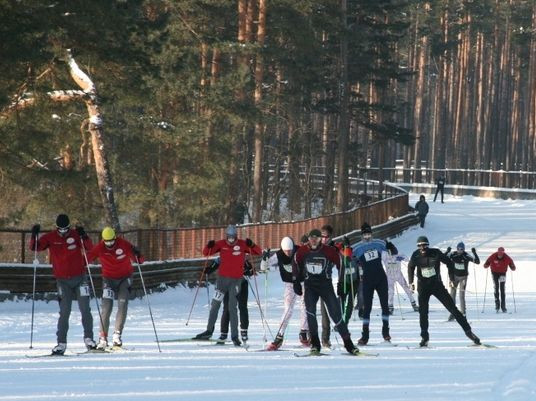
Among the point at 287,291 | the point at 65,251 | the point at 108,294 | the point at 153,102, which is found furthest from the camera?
the point at 153,102

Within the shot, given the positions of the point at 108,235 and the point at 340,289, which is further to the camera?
the point at 340,289

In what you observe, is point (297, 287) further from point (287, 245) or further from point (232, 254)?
point (232, 254)

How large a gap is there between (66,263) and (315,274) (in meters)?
3.28

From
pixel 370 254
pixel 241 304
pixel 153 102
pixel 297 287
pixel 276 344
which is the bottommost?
pixel 276 344

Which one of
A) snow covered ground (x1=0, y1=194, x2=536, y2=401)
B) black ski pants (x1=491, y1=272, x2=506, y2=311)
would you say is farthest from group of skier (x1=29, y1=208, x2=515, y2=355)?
black ski pants (x1=491, y1=272, x2=506, y2=311)

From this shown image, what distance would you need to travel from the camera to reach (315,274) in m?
16.8

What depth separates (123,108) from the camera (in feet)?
143

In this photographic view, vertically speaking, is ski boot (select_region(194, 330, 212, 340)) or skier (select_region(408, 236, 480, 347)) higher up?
skier (select_region(408, 236, 480, 347))

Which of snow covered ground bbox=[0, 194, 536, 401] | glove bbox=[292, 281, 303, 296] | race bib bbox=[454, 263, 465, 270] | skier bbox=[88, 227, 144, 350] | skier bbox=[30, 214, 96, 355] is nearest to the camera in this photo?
snow covered ground bbox=[0, 194, 536, 401]

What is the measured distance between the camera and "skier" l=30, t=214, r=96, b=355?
17062mm

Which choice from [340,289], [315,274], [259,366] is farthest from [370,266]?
[259,366]

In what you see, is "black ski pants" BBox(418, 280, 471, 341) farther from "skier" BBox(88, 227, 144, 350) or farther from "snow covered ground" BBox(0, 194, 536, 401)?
"skier" BBox(88, 227, 144, 350)

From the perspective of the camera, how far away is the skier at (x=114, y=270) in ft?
57.6

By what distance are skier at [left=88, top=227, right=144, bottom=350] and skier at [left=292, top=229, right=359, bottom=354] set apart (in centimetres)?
225
